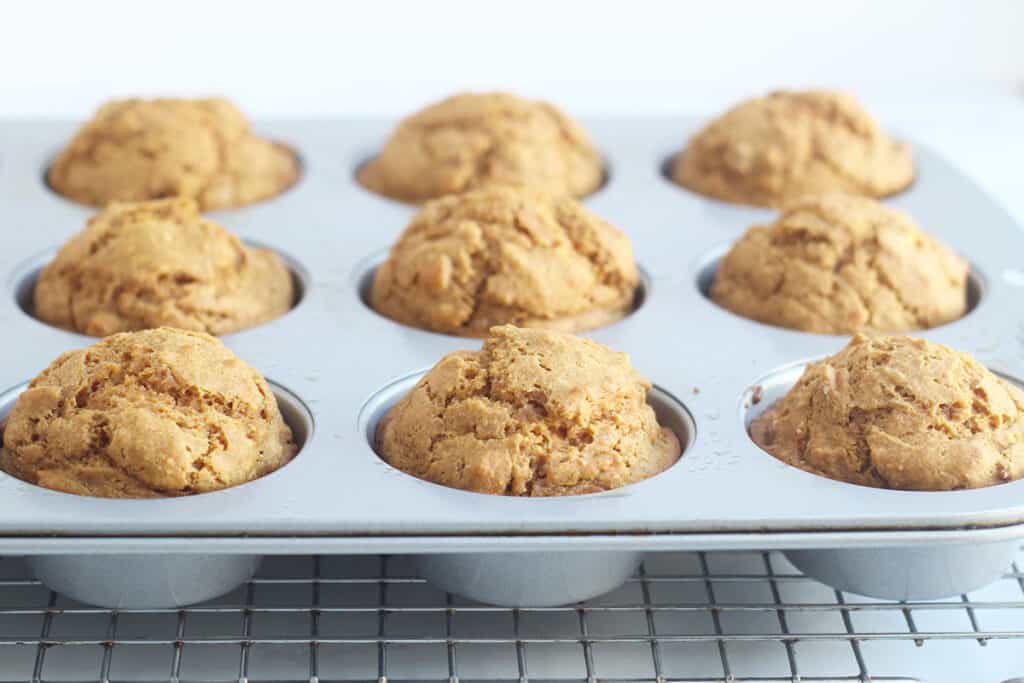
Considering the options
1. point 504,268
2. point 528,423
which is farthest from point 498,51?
point 528,423

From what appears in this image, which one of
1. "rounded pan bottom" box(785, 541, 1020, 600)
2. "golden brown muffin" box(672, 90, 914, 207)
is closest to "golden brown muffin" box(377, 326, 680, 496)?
"rounded pan bottom" box(785, 541, 1020, 600)

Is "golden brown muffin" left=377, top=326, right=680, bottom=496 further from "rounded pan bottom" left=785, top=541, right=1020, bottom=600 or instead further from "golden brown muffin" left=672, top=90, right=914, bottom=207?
"golden brown muffin" left=672, top=90, right=914, bottom=207

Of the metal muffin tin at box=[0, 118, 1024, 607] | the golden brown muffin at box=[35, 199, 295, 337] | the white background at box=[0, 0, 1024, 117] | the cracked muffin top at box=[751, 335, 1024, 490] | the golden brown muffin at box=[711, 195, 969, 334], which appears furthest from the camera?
the white background at box=[0, 0, 1024, 117]

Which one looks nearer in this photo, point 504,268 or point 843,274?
point 504,268

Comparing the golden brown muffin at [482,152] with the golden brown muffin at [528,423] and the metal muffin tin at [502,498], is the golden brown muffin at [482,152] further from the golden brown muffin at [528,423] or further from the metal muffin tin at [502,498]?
the golden brown muffin at [528,423]

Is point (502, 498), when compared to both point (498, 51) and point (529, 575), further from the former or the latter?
point (498, 51)

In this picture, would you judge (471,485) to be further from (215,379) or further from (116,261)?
(116,261)
